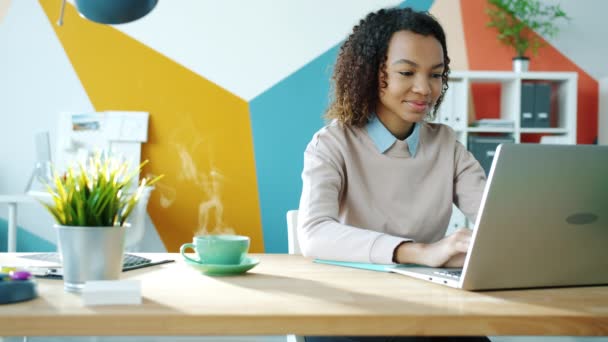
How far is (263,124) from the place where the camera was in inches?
158

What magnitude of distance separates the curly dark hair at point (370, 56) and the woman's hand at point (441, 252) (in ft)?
1.70

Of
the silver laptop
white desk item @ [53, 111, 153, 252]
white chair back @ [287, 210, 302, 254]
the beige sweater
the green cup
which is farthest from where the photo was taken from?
white desk item @ [53, 111, 153, 252]

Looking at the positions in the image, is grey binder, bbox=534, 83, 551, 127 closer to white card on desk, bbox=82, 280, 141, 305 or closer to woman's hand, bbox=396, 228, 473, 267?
woman's hand, bbox=396, 228, 473, 267

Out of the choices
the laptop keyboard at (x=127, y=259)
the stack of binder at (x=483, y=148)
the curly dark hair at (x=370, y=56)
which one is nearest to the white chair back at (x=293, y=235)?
the curly dark hair at (x=370, y=56)

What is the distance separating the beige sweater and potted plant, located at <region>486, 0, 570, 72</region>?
2507 mm

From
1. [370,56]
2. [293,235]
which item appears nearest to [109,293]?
[293,235]

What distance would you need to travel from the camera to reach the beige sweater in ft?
4.81

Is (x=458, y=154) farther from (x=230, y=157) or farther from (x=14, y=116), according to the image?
(x=14, y=116)

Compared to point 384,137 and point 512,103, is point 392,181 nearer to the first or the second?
point 384,137

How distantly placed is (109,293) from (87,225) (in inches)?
5.0

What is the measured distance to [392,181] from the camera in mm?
1490

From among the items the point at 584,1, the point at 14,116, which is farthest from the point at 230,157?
the point at 584,1

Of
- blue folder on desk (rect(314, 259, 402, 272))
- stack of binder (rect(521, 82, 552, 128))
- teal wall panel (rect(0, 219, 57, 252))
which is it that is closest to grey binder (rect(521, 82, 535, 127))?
stack of binder (rect(521, 82, 552, 128))

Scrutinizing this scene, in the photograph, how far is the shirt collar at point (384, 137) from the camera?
59.5 inches
